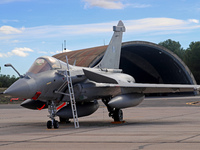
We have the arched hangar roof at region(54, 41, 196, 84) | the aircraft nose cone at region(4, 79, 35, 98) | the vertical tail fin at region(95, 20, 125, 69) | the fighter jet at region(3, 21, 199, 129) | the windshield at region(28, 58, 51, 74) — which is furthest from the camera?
the arched hangar roof at region(54, 41, 196, 84)

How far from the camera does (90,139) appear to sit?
9984mm

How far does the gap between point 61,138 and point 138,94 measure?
6301mm

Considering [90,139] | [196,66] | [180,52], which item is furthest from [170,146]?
[180,52]

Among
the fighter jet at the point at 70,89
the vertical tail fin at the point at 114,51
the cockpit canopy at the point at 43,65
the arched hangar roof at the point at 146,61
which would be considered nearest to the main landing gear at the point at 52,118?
the fighter jet at the point at 70,89

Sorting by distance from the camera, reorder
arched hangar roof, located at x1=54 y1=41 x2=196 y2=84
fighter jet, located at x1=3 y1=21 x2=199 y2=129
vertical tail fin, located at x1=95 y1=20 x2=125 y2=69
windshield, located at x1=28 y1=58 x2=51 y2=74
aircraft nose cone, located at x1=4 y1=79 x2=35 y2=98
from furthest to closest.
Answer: arched hangar roof, located at x1=54 y1=41 x2=196 y2=84
vertical tail fin, located at x1=95 y1=20 x2=125 y2=69
windshield, located at x1=28 y1=58 x2=51 y2=74
fighter jet, located at x1=3 y1=21 x2=199 y2=129
aircraft nose cone, located at x1=4 y1=79 x2=35 y2=98

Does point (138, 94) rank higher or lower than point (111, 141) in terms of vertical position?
higher

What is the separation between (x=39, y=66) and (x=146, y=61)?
40.3m

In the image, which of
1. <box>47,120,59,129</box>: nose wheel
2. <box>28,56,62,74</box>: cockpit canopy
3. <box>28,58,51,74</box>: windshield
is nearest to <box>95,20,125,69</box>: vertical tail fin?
<box>28,56,62,74</box>: cockpit canopy

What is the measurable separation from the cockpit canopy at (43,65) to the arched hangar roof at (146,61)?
79.1 ft

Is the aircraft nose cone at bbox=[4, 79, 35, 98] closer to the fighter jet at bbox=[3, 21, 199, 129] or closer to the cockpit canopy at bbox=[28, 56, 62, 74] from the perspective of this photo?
the fighter jet at bbox=[3, 21, 199, 129]

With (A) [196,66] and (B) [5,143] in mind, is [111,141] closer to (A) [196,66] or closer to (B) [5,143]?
(B) [5,143]

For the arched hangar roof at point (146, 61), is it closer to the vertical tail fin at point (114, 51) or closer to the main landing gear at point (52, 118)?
the vertical tail fin at point (114, 51)

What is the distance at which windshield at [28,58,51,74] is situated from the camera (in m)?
13.7

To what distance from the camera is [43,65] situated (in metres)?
14.0
